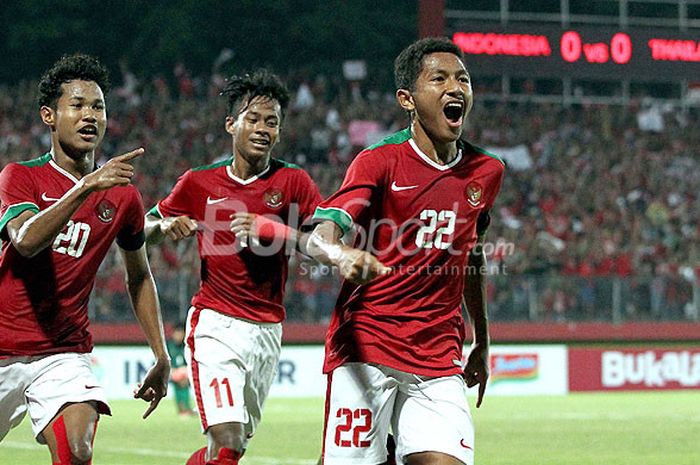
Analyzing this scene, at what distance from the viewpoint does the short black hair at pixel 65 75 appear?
6.82 meters

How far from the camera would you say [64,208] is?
5.98 metres

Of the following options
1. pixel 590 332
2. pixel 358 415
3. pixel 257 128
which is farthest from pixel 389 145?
pixel 590 332

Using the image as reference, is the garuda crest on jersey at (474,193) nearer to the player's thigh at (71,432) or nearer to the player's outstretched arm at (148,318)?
the player's outstretched arm at (148,318)

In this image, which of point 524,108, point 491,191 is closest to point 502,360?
point 524,108

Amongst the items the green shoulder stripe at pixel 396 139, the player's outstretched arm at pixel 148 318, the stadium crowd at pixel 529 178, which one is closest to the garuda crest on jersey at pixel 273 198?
the player's outstretched arm at pixel 148 318

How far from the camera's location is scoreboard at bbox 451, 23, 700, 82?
24.6m

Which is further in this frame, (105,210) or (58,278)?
(105,210)

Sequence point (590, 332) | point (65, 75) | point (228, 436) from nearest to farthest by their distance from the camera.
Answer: point (65, 75)
point (228, 436)
point (590, 332)

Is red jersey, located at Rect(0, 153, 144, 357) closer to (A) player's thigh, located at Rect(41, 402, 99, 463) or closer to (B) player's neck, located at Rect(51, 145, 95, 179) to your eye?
(B) player's neck, located at Rect(51, 145, 95, 179)

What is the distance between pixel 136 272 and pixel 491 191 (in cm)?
209

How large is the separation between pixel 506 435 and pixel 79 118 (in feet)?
31.2

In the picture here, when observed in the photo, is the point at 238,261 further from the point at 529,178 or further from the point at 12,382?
the point at 529,178

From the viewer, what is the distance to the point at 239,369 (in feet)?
26.8

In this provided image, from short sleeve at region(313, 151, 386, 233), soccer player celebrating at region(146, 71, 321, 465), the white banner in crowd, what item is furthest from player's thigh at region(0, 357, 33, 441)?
the white banner in crowd
